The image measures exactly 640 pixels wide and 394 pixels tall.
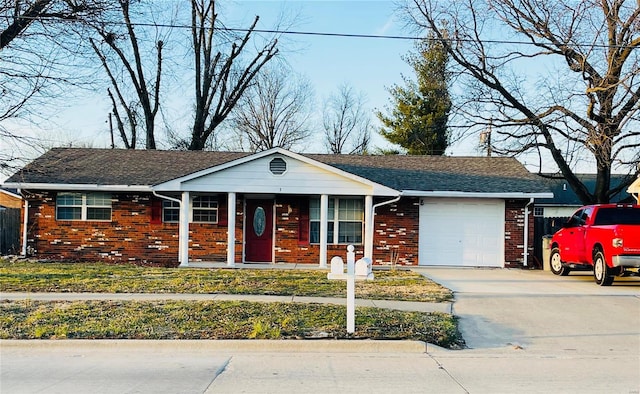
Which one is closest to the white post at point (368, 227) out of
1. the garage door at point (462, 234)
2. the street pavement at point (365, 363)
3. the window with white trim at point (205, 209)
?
the garage door at point (462, 234)

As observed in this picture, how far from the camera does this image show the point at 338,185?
18.5m

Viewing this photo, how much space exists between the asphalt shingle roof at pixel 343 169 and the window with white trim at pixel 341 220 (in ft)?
4.18

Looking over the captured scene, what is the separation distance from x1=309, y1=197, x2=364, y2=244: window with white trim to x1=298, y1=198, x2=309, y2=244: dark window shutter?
116 mm

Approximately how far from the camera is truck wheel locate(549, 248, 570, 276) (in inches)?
709

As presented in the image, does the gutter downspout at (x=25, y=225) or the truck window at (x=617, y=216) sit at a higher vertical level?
the truck window at (x=617, y=216)

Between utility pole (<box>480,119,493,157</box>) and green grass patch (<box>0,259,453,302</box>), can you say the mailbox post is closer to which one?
green grass patch (<box>0,259,453,302</box>)

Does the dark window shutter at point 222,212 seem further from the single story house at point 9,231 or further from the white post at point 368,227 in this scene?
the single story house at point 9,231

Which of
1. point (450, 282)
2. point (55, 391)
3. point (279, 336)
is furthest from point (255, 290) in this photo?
point (55, 391)

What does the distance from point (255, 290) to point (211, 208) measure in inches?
303

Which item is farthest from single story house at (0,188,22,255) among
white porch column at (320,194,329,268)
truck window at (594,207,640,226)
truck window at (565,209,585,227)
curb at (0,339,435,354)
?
truck window at (594,207,640,226)

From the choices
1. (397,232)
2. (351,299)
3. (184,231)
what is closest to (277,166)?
(184,231)

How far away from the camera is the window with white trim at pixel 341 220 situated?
2002 centimetres

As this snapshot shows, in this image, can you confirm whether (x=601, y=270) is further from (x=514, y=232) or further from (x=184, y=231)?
(x=184, y=231)

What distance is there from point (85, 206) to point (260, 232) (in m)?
5.77
